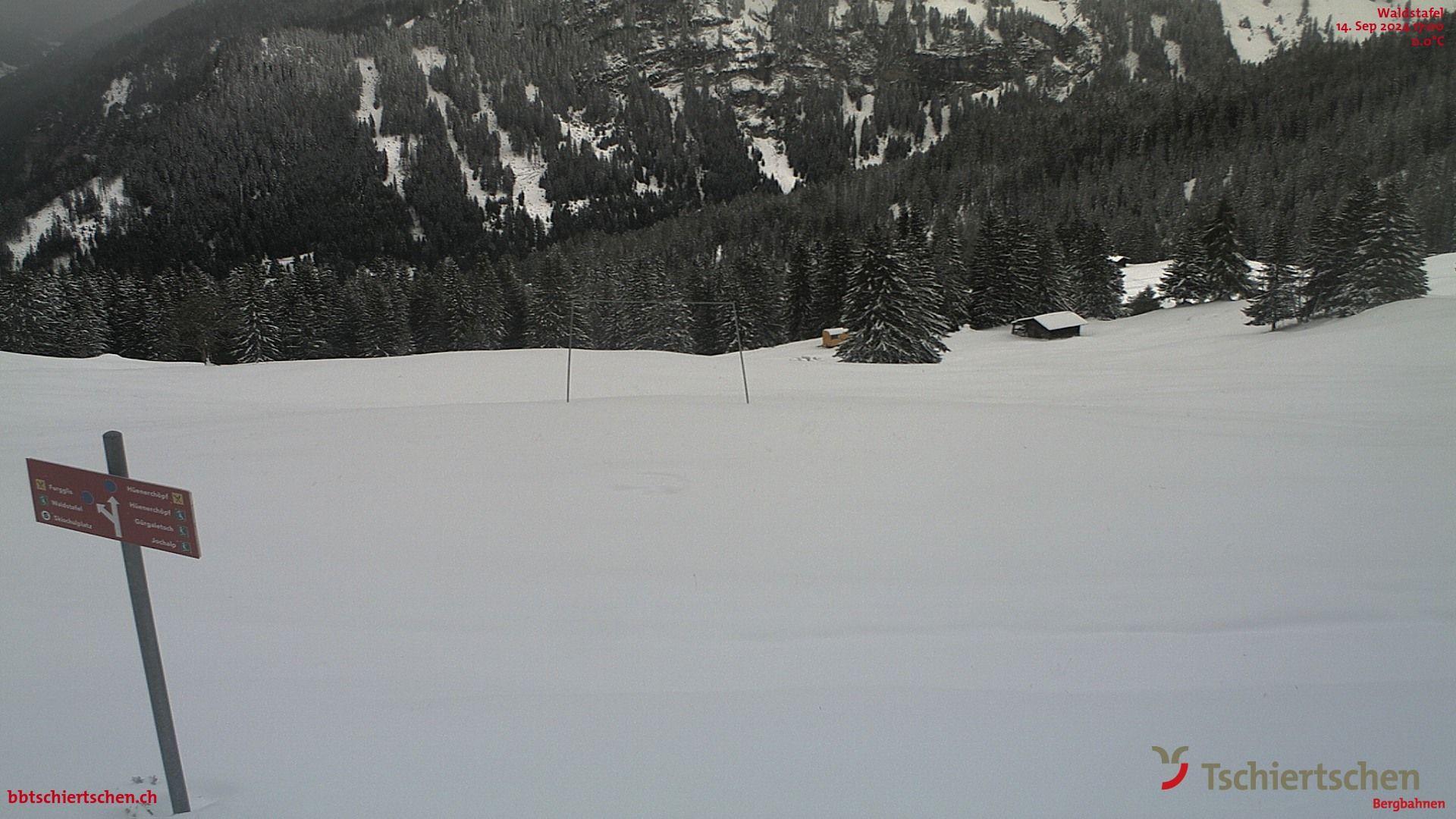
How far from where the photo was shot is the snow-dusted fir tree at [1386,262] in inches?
1348

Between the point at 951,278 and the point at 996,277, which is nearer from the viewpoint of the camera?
the point at 996,277

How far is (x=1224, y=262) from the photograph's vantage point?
168ft

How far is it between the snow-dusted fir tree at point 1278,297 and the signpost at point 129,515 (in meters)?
42.5

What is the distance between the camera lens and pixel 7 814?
3715 mm

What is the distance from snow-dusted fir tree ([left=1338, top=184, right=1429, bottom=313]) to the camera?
112ft

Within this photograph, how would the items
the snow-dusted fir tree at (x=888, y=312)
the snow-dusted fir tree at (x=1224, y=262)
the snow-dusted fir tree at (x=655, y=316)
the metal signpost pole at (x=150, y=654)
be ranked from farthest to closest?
the snow-dusted fir tree at (x=655, y=316)
the snow-dusted fir tree at (x=1224, y=262)
the snow-dusted fir tree at (x=888, y=312)
the metal signpost pole at (x=150, y=654)

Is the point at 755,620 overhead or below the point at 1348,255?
below

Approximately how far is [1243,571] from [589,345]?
2210 inches

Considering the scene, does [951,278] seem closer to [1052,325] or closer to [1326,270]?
[1052,325]

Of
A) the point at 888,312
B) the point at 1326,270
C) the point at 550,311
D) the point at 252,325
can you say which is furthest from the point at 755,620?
the point at 252,325

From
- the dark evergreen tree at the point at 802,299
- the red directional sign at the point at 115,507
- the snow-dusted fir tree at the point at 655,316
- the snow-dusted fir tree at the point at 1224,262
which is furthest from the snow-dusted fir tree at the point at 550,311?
the red directional sign at the point at 115,507

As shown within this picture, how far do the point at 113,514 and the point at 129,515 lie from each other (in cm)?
→ 8

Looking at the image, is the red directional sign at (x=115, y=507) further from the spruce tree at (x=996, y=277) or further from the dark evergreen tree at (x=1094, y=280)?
the dark evergreen tree at (x=1094, y=280)

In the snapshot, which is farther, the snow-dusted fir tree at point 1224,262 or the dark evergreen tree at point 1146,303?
the dark evergreen tree at point 1146,303
